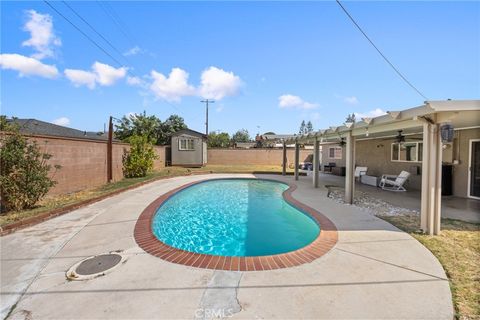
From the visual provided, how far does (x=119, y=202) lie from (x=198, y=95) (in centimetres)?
2916

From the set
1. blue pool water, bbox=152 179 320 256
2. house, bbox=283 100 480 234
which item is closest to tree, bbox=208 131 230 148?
house, bbox=283 100 480 234

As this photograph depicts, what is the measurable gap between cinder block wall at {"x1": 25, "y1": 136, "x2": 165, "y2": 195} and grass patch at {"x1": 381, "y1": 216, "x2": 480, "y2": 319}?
391 inches

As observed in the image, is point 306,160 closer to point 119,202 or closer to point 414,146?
point 414,146

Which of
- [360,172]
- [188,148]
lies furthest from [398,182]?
[188,148]

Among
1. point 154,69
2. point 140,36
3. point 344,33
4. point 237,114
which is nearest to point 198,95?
point 237,114

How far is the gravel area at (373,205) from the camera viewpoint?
23.2 feet

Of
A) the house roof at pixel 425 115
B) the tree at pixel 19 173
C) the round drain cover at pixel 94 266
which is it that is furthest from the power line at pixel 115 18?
the house roof at pixel 425 115

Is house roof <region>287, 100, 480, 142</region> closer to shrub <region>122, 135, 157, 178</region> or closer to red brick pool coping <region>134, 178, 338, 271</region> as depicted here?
red brick pool coping <region>134, 178, 338, 271</region>

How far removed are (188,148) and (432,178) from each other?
20222mm

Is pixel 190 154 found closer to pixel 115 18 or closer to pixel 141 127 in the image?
pixel 141 127

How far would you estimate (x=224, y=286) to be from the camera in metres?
3.17

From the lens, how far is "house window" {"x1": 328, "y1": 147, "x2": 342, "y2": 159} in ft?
66.7

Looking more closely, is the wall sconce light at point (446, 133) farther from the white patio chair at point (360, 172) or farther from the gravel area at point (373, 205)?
the white patio chair at point (360, 172)
